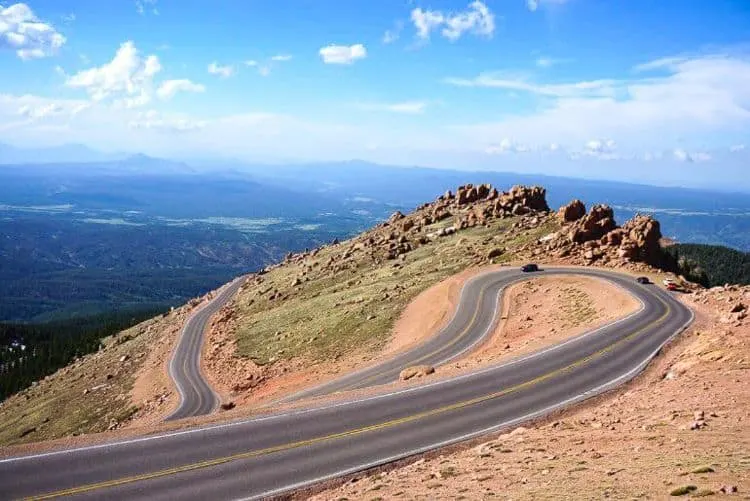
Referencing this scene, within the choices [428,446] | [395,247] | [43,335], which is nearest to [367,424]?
[428,446]

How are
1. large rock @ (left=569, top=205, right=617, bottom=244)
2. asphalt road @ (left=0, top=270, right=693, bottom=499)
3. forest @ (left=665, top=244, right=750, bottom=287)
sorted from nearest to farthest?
1. asphalt road @ (left=0, top=270, right=693, bottom=499)
2. large rock @ (left=569, top=205, right=617, bottom=244)
3. forest @ (left=665, top=244, right=750, bottom=287)

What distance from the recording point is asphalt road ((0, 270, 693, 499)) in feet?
75.9

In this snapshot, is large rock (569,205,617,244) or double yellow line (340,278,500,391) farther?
large rock (569,205,617,244)

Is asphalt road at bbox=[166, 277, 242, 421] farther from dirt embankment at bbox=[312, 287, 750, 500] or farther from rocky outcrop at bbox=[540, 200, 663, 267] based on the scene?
rocky outcrop at bbox=[540, 200, 663, 267]

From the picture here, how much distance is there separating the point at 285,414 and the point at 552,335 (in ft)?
90.6

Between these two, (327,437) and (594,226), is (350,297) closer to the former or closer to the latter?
(594,226)

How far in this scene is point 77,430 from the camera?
186 ft

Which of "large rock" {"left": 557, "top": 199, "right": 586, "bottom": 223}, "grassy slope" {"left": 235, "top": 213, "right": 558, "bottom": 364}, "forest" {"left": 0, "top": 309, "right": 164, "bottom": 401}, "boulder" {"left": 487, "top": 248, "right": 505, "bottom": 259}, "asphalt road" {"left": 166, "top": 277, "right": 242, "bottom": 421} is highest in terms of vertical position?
"large rock" {"left": 557, "top": 199, "right": 586, "bottom": 223}

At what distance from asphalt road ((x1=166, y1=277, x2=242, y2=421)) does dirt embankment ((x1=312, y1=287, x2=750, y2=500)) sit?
1460 inches

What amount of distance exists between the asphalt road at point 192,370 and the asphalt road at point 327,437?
28277mm

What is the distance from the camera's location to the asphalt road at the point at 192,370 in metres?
56.2

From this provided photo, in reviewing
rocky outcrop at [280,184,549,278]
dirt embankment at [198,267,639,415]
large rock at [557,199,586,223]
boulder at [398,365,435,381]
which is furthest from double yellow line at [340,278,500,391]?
rocky outcrop at [280,184,549,278]

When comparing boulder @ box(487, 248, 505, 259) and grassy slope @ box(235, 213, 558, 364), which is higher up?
boulder @ box(487, 248, 505, 259)

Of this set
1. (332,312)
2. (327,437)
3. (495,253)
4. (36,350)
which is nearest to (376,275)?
(332,312)
